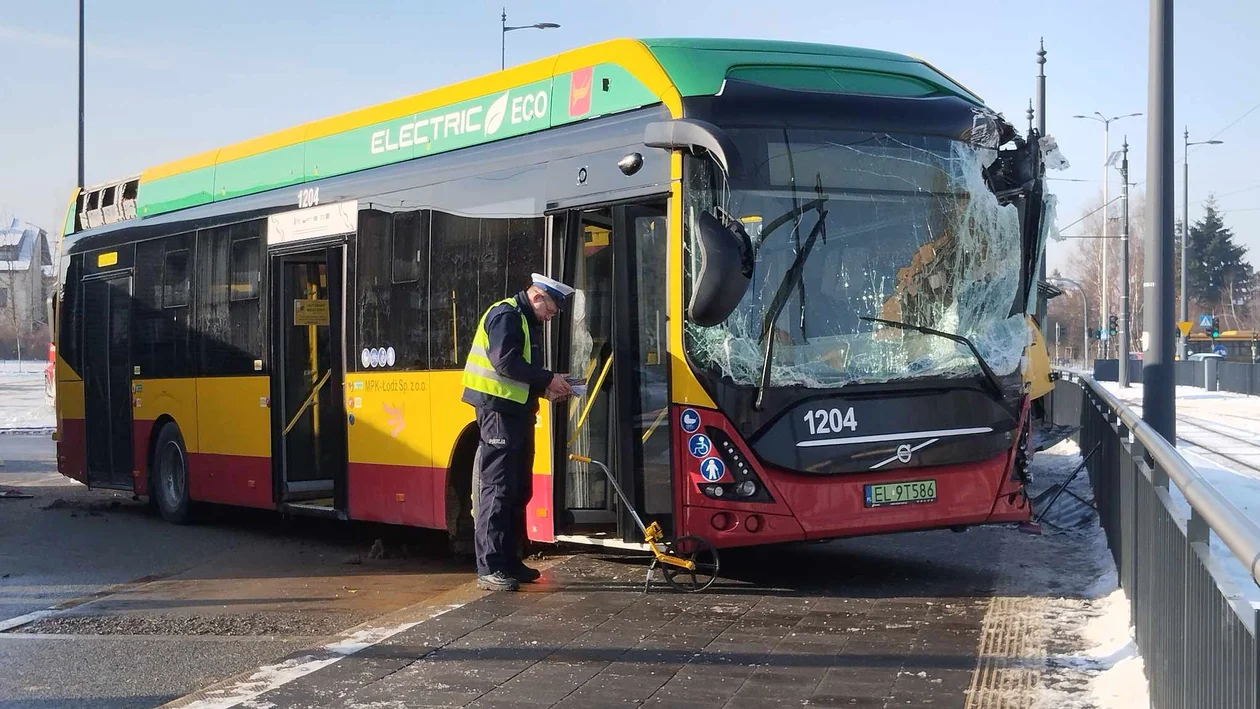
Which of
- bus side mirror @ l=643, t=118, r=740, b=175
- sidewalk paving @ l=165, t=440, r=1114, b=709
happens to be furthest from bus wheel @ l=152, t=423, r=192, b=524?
bus side mirror @ l=643, t=118, r=740, b=175

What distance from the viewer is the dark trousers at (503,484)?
8.90 m

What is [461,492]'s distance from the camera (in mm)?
10516

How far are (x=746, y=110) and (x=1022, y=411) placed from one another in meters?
2.56

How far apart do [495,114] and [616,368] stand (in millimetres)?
2600

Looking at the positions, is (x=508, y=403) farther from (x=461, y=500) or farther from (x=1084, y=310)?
(x=1084, y=310)

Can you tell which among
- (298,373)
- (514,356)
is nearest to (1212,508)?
(514,356)

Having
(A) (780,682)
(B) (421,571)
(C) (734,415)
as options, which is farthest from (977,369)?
(B) (421,571)

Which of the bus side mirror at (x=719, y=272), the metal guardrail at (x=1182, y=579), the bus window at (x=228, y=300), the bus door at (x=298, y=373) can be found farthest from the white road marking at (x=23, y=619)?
the metal guardrail at (x=1182, y=579)

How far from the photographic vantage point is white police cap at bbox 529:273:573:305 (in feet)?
28.9

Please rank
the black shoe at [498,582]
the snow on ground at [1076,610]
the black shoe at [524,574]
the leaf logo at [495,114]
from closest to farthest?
the snow on ground at [1076,610] < the black shoe at [498,582] < the black shoe at [524,574] < the leaf logo at [495,114]

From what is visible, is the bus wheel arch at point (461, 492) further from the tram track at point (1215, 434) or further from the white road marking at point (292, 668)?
the tram track at point (1215, 434)

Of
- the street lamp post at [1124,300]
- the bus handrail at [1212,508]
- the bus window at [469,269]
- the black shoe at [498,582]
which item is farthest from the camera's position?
the street lamp post at [1124,300]

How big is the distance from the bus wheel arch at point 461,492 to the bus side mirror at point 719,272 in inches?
118

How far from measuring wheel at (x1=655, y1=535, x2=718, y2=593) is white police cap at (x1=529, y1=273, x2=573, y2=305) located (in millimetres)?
1640
